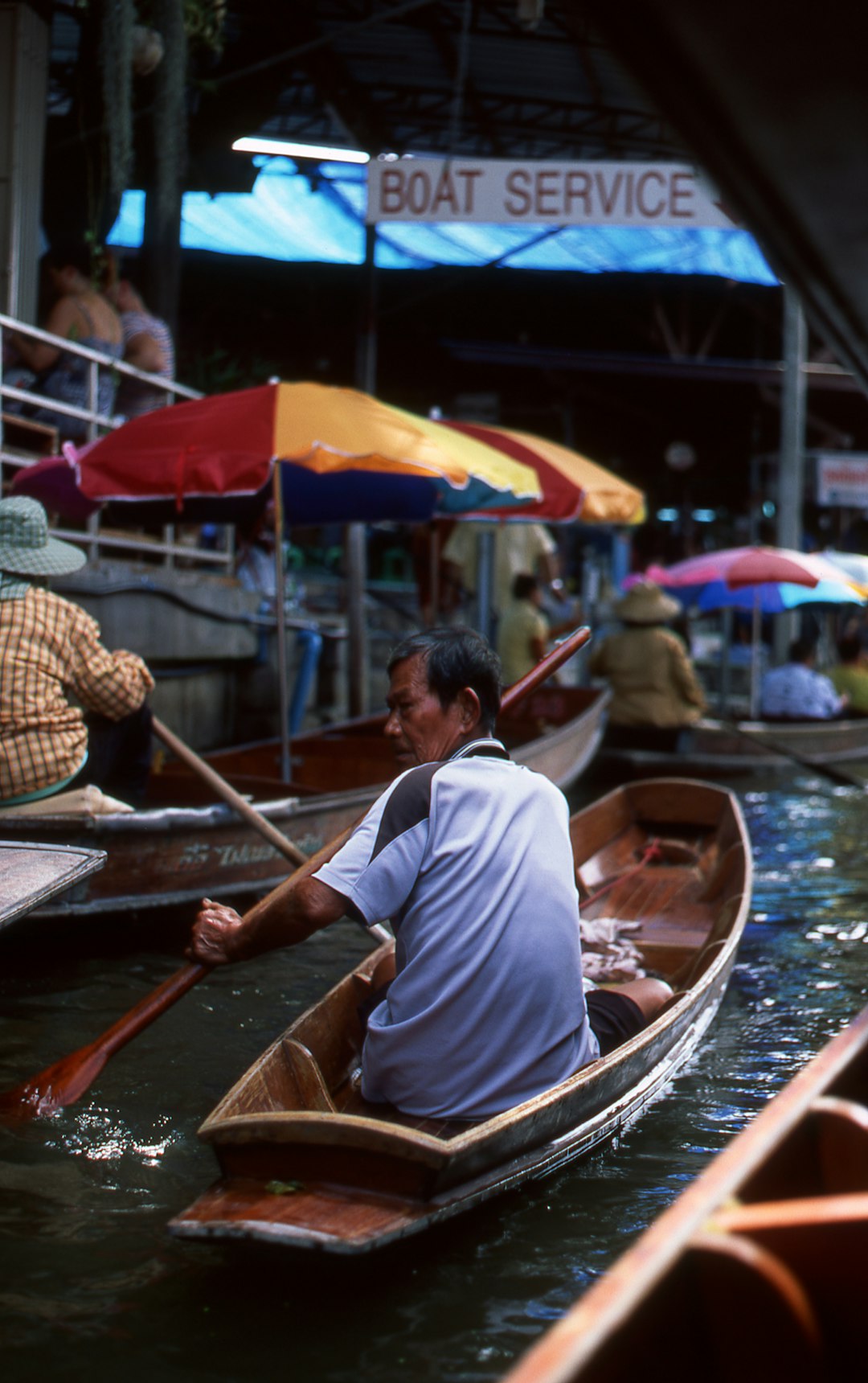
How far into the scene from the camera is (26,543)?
5.29m

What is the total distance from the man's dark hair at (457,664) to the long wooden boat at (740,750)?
8703 millimetres

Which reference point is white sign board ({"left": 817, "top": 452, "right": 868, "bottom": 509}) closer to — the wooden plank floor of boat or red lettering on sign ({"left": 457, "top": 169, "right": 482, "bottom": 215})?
red lettering on sign ({"left": 457, "top": 169, "right": 482, "bottom": 215})

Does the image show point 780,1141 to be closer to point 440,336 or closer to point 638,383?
point 440,336

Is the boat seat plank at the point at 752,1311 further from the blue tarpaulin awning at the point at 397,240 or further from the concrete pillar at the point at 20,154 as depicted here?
the blue tarpaulin awning at the point at 397,240

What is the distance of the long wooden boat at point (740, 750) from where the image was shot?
11992mm

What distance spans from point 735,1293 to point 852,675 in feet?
45.5

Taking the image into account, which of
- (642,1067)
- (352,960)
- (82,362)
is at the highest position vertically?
(82,362)

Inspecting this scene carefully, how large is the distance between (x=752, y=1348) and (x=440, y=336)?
16.3m

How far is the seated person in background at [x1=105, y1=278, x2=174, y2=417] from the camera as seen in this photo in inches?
353

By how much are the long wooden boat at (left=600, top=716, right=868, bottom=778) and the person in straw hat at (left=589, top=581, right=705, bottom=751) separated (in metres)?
0.16

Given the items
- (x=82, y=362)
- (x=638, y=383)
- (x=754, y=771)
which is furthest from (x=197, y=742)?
(x=638, y=383)

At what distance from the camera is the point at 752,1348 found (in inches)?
61.0

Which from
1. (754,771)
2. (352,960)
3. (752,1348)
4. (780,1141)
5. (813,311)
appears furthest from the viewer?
(754,771)

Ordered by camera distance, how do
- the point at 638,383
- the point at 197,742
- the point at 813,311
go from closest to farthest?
the point at 813,311 → the point at 197,742 → the point at 638,383
